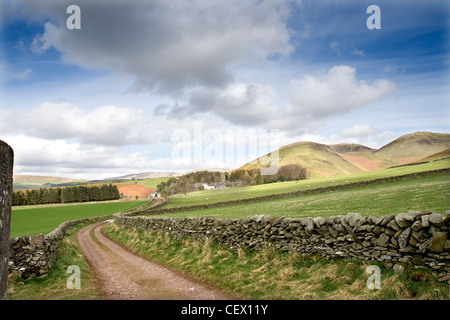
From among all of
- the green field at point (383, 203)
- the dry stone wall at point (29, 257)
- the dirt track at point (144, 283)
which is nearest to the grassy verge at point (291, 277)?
the dirt track at point (144, 283)

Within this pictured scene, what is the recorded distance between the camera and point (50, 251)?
1264cm

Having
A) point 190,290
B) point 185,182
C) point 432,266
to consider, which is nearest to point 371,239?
point 432,266

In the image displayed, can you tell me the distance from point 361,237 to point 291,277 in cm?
251

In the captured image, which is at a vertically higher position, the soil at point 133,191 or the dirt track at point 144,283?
the dirt track at point 144,283

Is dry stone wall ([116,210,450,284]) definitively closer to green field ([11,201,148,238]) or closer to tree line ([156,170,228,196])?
green field ([11,201,148,238])

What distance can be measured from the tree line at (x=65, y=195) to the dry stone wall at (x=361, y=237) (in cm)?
11716

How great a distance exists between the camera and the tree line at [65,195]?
333ft

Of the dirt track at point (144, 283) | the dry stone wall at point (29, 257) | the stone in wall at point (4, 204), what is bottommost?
the dirt track at point (144, 283)

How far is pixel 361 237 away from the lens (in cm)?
796

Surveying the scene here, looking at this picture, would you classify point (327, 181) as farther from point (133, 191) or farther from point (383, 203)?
point (133, 191)

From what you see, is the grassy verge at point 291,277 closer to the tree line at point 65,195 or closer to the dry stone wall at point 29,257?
the dry stone wall at point 29,257

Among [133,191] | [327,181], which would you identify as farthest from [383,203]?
[133,191]
